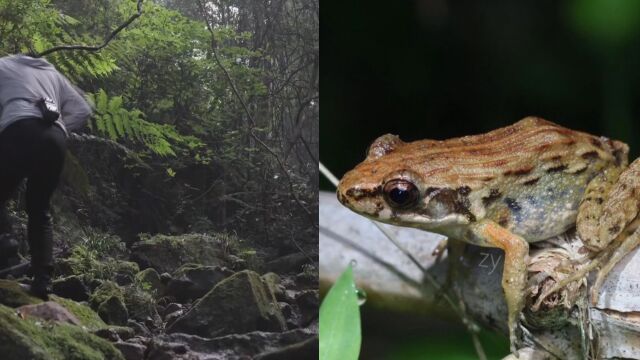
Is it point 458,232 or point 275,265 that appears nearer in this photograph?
point 458,232

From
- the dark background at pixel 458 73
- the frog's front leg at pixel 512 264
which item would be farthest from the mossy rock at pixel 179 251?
the frog's front leg at pixel 512 264

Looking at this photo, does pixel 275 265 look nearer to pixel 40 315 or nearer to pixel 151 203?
pixel 151 203

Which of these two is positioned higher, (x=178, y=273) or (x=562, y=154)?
(x=562, y=154)

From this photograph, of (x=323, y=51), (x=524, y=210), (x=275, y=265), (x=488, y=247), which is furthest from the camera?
(x=323, y=51)

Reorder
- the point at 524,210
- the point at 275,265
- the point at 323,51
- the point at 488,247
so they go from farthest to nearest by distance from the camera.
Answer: the point at 323,51, the point at 275,265, the point at 488,247, the point at 524,210

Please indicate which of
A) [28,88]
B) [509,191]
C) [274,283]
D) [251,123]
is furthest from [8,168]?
[509,191]

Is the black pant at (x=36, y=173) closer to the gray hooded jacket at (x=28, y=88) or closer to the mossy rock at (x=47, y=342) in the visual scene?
the gray hooded jacket at (x=28, y=88)

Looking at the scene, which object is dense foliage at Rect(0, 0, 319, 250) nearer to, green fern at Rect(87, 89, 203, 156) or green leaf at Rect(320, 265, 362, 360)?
green fern at Rect(87, 89, 203, 156)

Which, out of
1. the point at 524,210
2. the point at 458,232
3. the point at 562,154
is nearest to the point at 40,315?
the point at 458,232
